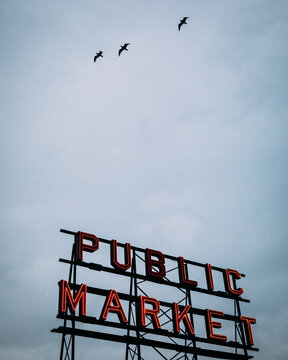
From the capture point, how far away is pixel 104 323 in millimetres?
19719

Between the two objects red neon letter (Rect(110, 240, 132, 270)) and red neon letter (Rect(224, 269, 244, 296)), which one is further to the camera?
red neon letter (Rect(224, 269, 244, 296))

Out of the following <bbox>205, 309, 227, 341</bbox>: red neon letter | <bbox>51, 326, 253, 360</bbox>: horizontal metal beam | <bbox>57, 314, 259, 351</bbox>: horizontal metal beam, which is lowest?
<bbox>51, 326, 253, 360</bbox>: horizontal metal beam

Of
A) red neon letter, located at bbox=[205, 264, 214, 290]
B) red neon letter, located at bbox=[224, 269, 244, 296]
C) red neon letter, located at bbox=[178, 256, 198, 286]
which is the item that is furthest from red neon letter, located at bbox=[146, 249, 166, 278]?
red neon letter, located at bbox=[224, 269, 244, 296]

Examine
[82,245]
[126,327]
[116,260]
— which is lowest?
[126,327]

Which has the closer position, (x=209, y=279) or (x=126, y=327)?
(x=126, y=327)

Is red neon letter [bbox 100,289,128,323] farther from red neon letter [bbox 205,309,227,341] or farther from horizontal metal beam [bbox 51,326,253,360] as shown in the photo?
red neon letter [bbox 205,309,227,341]

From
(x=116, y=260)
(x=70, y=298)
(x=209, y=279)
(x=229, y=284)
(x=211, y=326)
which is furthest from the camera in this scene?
(x=229, y=284)

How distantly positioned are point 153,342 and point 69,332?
5083 millimetres

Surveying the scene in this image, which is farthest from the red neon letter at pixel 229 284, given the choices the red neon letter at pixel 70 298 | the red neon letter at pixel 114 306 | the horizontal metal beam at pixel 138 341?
the red neon letter at pixel 70 298

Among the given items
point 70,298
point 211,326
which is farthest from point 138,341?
point 211,326

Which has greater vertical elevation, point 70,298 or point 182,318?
point 182,318

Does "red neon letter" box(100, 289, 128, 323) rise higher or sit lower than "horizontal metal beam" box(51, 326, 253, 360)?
higher

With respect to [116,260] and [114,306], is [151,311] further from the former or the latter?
[116,260]

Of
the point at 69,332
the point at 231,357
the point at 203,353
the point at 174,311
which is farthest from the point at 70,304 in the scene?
the point at 231,357
